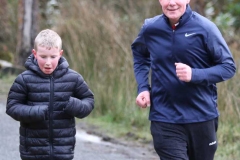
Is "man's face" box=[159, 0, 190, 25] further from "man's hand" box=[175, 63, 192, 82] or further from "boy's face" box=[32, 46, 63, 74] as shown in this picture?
"boy's face" box=[32, 46, 63, 74]

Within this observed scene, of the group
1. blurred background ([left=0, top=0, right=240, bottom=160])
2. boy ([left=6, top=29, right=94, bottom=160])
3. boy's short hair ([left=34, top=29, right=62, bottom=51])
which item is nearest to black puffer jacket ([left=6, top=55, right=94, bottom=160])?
boy ([left=6, top=29, right=94, bottom=160])

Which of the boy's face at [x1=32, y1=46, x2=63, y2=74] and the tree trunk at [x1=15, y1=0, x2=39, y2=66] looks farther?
the tree trunk at [x1=15, y1=0, x2=39, y2=66]

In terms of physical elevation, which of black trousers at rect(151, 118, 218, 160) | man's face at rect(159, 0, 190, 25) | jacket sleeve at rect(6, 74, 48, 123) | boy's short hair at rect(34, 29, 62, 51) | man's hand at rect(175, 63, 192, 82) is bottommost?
black trousers at rect(151, 118, 218, 160)

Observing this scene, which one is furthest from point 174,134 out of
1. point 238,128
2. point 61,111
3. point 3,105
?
point 3,105

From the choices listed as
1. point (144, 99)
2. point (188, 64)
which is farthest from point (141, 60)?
point (188, 64)

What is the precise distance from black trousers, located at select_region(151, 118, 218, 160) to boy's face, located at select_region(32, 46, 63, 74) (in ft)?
2.71

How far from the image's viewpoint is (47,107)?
471cm

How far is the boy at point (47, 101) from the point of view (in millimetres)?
4719

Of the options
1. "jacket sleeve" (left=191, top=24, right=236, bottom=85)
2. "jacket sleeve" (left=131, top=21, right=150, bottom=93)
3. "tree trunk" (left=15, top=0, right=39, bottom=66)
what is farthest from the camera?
"tree trunk" (left=15, top=0, right=39, bottom=66)

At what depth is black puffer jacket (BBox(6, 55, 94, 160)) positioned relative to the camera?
15.6ft

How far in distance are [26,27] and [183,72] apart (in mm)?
9343

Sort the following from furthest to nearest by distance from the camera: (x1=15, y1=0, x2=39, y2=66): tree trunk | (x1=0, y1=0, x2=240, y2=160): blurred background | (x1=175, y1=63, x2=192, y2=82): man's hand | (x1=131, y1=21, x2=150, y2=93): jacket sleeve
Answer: (x1=15, y1=0, x2=39, y2=66): tree trunk → (x1=0, y1=0, x2=240, y2=160): blurred background → (x1=131, y1=21, x2=150, y2=93): jacket sleeve → (x1=175, y1=63, x2=192, y2=82): man's hand

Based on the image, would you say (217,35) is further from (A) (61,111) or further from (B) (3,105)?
(B) (3,105)

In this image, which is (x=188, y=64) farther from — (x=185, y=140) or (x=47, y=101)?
(x=47, y=101)
